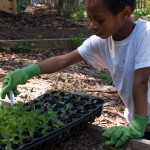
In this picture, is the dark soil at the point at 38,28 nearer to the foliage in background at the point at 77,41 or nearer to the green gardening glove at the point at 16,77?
the foliage in background at the point at 77,41

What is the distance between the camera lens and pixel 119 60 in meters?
2.36

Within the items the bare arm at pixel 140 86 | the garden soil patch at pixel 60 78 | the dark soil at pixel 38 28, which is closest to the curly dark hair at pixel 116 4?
the bare arm at pixel 140 86

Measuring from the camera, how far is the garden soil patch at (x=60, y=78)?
9.01ft

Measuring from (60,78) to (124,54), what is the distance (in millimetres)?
1830

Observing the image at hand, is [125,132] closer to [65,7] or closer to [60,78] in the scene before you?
[60,78]

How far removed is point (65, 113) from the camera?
2465mm

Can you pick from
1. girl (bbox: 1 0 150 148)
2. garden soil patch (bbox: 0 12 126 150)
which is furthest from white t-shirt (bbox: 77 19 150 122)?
garden soil patch (bbox: 0 12 126 150)

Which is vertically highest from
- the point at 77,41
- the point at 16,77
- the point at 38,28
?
the point at 16,77

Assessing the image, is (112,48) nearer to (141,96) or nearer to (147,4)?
(141,96)

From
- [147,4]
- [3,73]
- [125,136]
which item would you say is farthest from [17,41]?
[147,4]

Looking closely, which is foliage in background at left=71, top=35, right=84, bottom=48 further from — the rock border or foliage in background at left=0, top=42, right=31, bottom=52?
foliage in background at left=0, top=42, right=31, bottom=52

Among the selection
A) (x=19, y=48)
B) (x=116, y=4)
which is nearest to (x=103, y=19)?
(x=116, y=4)

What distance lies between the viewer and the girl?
2105 millimetres

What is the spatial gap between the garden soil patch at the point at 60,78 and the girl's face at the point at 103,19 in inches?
27.9
